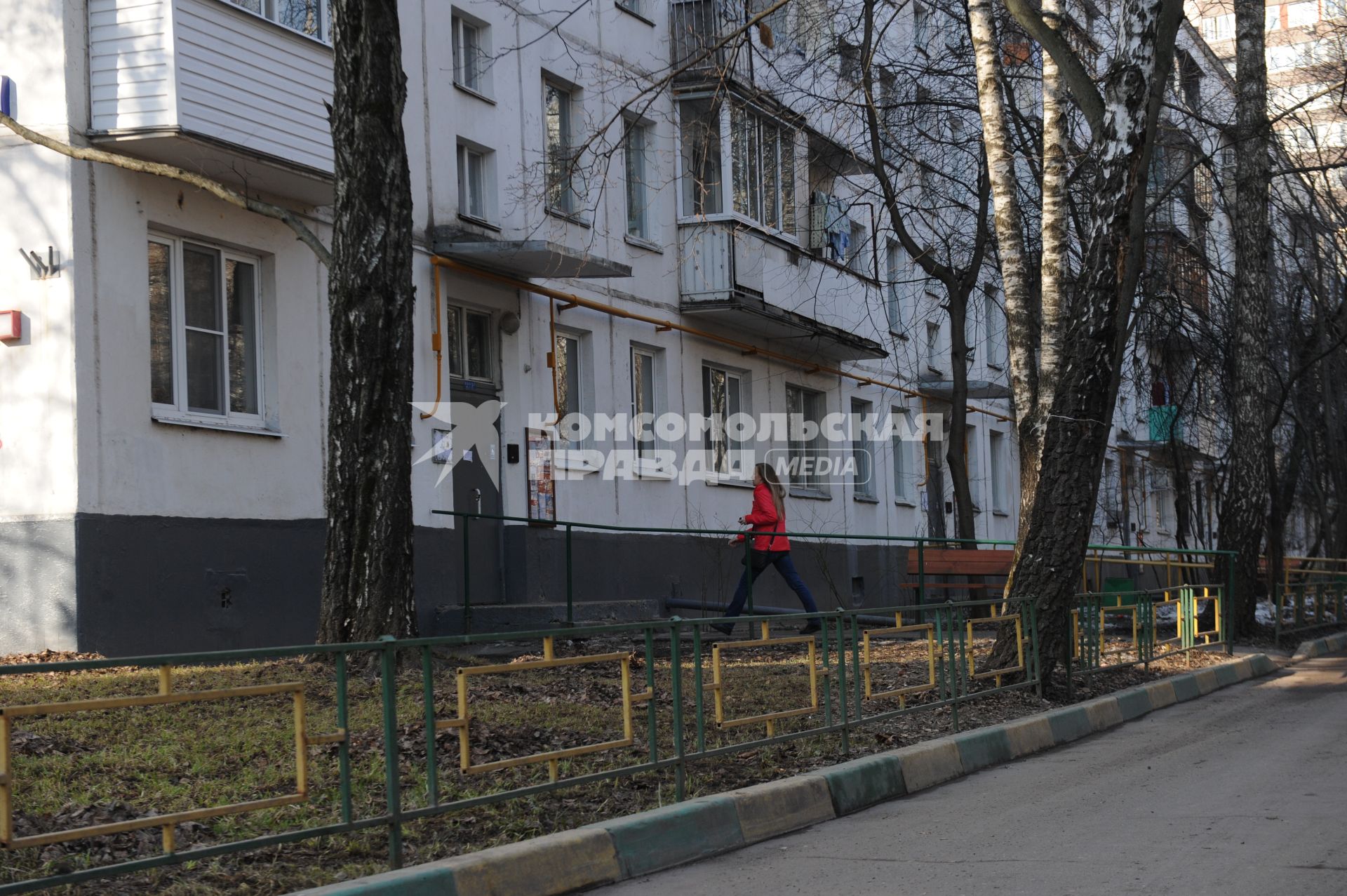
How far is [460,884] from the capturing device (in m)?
5.39

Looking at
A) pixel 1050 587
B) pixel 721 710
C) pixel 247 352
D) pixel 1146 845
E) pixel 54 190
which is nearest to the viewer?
pixel 1146 845

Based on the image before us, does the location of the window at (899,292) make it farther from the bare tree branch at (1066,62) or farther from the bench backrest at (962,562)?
the bare tree branch at (1066,62)

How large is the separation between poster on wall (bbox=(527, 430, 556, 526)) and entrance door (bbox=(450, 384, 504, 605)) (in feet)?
Answer: 1.87

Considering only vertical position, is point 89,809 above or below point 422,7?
below

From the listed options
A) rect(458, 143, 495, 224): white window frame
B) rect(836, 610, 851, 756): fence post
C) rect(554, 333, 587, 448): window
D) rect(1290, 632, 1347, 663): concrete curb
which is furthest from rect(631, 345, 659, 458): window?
rect(836, 610, 851, 756): fence post

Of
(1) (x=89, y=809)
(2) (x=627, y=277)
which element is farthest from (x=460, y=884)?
(2) (x=627, y=277)

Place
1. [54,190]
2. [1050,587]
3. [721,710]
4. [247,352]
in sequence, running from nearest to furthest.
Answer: [721,710] → [1050,587] → [54,190] → [247,352]

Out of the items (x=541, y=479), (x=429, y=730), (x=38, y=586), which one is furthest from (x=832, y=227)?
(x=429, y=730)

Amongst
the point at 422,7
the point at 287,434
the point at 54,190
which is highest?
the point at 422,7

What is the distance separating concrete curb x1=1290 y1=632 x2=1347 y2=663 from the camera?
1808 cm

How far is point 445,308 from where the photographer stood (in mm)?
17141

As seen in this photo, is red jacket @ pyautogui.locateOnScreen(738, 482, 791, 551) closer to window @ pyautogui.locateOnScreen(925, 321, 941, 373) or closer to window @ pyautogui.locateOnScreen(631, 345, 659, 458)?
window @ pyautogui.locateOnScreen(631, 345, 659, 458)

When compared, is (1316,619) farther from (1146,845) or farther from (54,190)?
(54,190)

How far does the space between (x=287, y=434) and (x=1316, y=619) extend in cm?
1364
